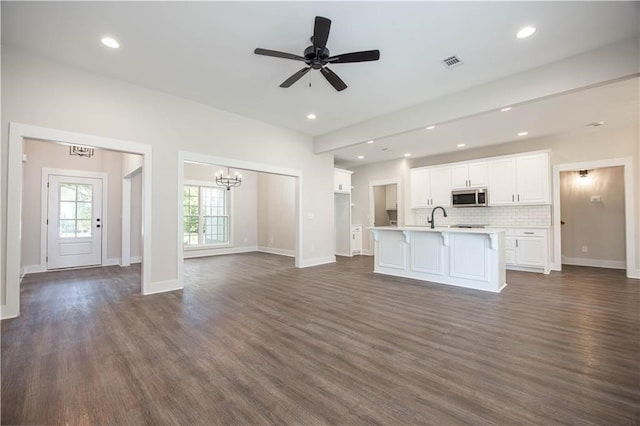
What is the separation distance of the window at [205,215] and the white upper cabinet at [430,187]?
20.7 feet

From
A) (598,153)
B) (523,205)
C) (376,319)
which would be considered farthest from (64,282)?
(598,153)

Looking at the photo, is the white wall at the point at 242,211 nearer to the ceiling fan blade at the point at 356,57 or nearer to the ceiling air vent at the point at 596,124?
the ceiling fan blade at the point at 356,57

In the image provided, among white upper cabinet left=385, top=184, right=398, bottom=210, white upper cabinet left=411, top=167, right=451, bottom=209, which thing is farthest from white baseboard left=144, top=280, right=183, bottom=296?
white upper cabinet left=385, top=184, right=398, bottom=210

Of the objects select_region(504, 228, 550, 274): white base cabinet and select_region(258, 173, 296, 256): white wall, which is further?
select_region(258, 173, 296, 256): white wall

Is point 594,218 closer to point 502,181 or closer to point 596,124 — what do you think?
point 502,181

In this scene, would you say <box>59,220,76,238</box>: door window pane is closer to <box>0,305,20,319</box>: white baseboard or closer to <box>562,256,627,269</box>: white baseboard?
<box>0,305,20,319</box>: white baseboard

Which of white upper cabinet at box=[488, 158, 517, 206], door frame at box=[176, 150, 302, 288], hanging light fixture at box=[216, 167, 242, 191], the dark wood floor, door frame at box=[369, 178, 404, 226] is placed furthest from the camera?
hanging light fixture at box=[216, 167, 242, 191]

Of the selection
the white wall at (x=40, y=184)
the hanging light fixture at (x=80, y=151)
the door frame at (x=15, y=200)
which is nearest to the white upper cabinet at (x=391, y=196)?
the white wall at (x=40, y=184)

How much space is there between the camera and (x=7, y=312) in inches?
123

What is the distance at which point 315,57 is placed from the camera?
288 centimetres

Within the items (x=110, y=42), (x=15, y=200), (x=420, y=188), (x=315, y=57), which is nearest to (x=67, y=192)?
(x=15, y=200)

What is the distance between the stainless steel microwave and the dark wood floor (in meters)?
2.89

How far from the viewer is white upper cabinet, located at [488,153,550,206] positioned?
5859mm

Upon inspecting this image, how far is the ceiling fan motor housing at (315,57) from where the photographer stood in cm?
282
